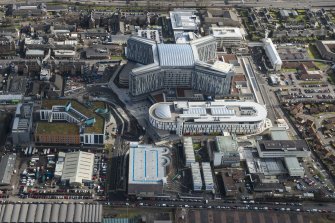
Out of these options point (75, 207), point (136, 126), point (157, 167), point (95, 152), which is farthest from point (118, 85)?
point (75, 207)

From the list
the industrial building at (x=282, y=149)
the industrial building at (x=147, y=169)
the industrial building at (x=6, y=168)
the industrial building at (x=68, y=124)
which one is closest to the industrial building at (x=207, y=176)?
the industrial building at (x=147, y=169)

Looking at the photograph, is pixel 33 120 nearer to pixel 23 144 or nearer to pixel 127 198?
pixel 23 144

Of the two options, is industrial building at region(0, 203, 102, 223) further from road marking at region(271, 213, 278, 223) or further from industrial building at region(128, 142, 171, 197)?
road marking at region(271, 213, 278, 223)

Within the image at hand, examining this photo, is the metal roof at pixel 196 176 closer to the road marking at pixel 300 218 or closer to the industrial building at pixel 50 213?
the industrial building at pixel 50 213

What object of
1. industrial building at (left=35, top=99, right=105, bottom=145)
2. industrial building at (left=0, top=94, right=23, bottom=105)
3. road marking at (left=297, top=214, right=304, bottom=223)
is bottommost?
road marking at (left=297, top=214, right=304, bottom=223)

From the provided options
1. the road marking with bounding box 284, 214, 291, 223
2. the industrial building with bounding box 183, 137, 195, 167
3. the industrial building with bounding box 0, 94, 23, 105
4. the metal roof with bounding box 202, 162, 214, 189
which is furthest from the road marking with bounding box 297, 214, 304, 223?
the industrial building with bounding box 0, 94, 23, 105

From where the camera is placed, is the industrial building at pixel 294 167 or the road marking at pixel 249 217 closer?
the road marking at pixel 249 217

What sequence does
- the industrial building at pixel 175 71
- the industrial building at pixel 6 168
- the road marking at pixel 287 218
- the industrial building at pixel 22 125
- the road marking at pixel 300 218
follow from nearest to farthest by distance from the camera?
the road marking at pixel 287 218 < the road marking at pixel 300 218 < the industrial building at pixel 6 168 < the industrial building at pixel 22 125 < the industrial building at pixel 175 71
